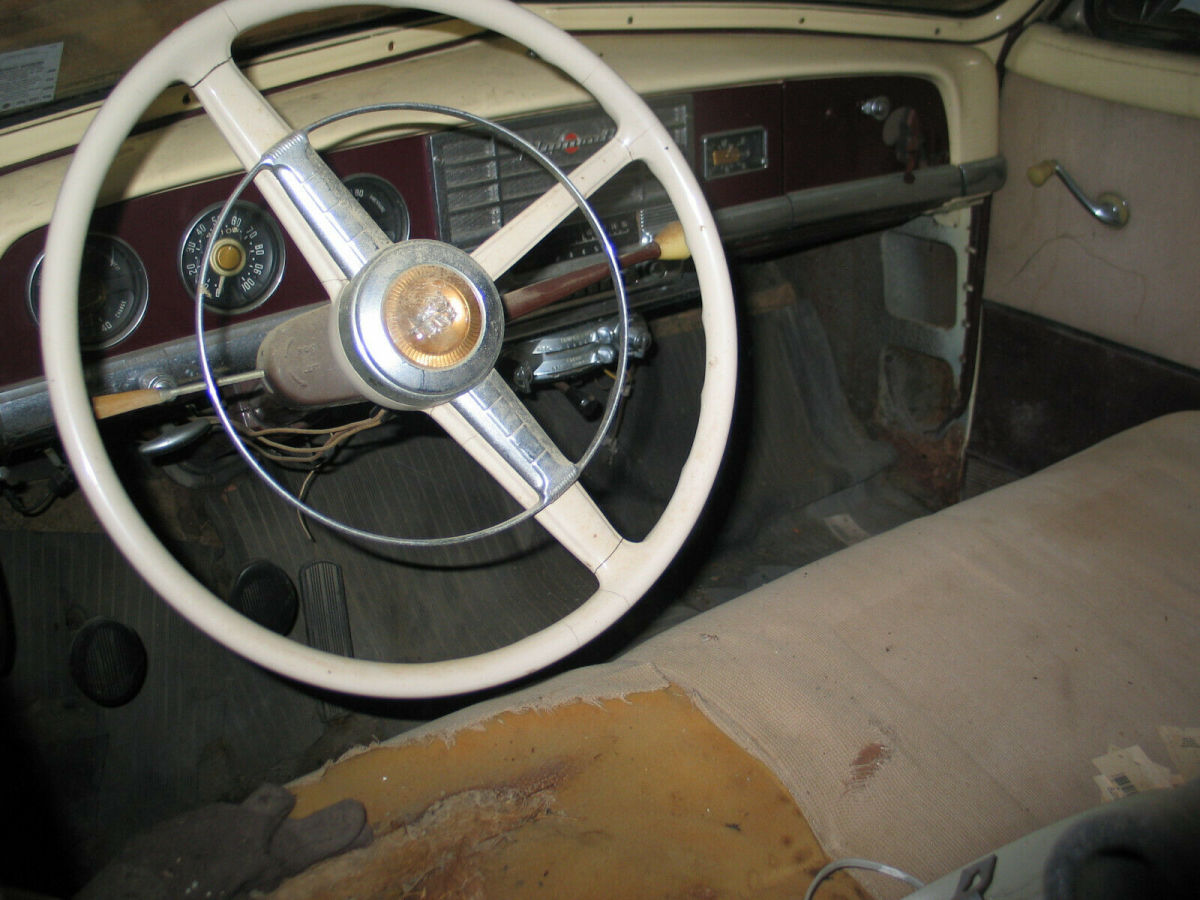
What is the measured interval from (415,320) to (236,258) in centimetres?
50

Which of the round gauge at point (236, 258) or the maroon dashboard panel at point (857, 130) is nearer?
the round gauge at point (236, 258)

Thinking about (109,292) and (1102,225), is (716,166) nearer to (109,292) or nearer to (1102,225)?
(1102,225)

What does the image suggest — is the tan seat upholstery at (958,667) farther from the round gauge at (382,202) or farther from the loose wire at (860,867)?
A: the round gauge at (382,202)

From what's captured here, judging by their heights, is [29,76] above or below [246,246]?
above

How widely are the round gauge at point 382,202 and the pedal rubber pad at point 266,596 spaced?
76cm

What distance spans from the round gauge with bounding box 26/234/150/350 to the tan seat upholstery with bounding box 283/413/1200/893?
656 millimetres

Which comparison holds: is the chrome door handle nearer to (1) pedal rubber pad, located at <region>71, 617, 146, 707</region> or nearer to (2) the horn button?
(2) the horn button

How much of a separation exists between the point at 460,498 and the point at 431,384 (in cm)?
116

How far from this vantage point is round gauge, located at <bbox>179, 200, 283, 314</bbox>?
45.8 inches

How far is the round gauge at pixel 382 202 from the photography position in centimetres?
125

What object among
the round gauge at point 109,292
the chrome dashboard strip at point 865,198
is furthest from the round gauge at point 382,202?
the chrome dashboard strip at point 865,198

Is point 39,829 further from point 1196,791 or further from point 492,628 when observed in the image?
point 1196,791

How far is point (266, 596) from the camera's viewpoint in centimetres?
171

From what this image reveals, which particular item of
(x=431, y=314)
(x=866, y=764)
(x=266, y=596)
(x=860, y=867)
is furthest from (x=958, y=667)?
(x=266, y=596)
